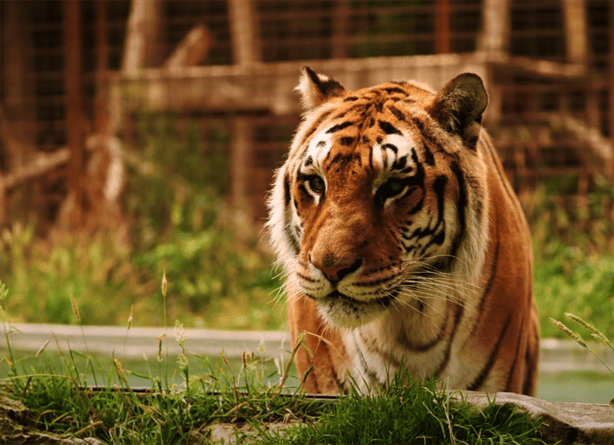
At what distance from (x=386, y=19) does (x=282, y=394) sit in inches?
234

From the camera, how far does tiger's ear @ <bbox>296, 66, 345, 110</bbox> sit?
233 cm

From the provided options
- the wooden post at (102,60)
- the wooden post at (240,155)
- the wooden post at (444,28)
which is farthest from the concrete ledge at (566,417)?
the wooden post at (102,60)

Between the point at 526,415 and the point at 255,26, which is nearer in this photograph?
the point at 526,415

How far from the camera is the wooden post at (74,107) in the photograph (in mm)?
6062

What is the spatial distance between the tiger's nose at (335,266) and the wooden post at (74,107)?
460 centimetres

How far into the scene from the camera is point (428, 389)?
1835mm

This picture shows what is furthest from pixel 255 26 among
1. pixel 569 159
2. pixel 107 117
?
pixel 569 159

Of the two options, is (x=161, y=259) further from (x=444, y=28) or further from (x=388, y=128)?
(x=388, y=128)

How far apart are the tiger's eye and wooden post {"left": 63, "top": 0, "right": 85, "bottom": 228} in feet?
14.4

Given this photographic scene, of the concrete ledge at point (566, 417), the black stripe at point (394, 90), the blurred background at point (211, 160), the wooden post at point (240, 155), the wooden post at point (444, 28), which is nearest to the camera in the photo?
the concrete ledge at point (566, 417)

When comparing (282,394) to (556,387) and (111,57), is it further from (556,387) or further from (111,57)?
(111,57)

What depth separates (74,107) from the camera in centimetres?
615

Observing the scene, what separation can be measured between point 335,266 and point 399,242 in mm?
232

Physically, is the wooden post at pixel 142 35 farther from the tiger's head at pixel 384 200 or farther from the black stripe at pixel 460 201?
the black stripe at pixel 460 201
